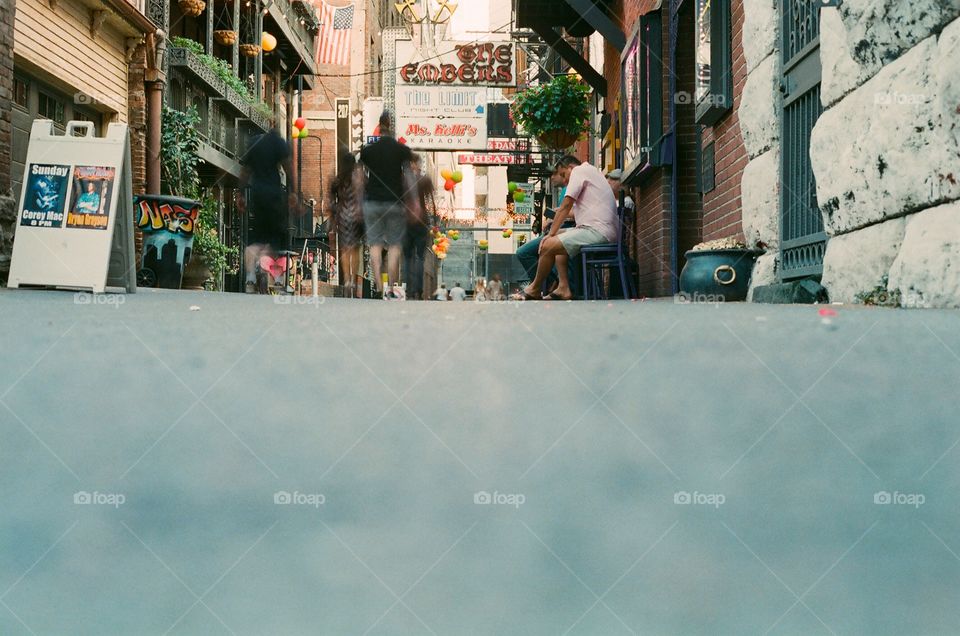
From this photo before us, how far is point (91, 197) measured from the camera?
5691 mm

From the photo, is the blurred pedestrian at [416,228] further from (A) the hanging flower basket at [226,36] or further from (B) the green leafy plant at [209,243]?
(A) the hanging flower basket at [226,36]

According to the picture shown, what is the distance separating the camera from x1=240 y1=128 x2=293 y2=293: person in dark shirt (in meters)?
8.09

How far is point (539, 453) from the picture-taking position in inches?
80.7

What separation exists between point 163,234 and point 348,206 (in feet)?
12.4

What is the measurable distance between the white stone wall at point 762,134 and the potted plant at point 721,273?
94 mm

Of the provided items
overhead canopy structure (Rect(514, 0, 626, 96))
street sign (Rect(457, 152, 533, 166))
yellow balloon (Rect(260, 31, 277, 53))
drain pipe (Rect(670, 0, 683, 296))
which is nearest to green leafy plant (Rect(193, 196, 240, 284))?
yellow balloon (Rect(260, 31, 277, 53))

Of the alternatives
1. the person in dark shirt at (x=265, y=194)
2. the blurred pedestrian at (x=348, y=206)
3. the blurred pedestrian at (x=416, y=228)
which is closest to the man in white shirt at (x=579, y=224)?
A: the blurred pedestrian at (x=416, y=228)

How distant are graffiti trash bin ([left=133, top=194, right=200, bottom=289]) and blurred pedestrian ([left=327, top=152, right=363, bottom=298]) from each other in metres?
3.27

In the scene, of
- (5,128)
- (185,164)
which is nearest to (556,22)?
(185,164)

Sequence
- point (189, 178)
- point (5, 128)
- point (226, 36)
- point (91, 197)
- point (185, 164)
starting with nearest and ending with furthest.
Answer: point (91, 197), point (5, 128), point (185, 164), point (189, 178), point (226, 36)

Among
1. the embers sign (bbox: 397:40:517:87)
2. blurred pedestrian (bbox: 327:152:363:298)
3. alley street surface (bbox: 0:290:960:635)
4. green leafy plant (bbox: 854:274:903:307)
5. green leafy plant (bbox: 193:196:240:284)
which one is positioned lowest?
alley street surface (bbox: 0:290:960:635)

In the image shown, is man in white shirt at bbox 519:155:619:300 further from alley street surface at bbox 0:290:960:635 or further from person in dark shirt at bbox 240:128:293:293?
alley street surface at bbox 0:290:960:635

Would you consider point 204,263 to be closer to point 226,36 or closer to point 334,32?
point 226,36

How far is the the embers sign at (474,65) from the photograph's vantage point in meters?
14.7
